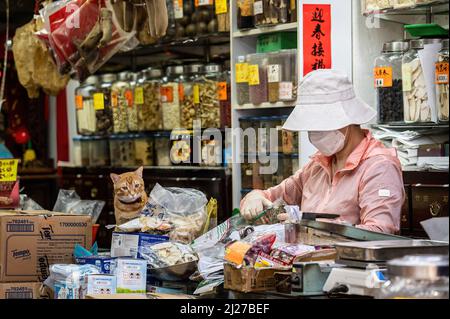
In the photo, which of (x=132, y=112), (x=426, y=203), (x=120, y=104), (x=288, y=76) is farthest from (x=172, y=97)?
(x=426, y=203)

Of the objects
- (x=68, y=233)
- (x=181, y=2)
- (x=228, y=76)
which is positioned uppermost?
(x=181, y=2)

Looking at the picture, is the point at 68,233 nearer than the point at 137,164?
Yes

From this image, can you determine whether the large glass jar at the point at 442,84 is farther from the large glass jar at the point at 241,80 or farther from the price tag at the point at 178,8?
the price tag at the point at 178,8

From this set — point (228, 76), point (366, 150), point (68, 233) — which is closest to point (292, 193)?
point (366, 150)

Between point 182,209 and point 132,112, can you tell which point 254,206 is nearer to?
point 182,209

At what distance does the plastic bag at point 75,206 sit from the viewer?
4.14 metres

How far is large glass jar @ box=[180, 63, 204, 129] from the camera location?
19.1 ft

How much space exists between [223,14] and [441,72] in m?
2.26

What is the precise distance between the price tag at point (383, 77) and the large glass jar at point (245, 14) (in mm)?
1133

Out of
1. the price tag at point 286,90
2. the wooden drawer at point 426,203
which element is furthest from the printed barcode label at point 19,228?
the price tag at point 286,90

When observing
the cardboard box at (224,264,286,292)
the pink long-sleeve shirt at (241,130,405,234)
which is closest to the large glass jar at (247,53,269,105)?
the pink long-sleeve shirt at (241,130,405,234)

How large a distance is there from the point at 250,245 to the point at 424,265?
30.3 inches

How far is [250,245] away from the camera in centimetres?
245
